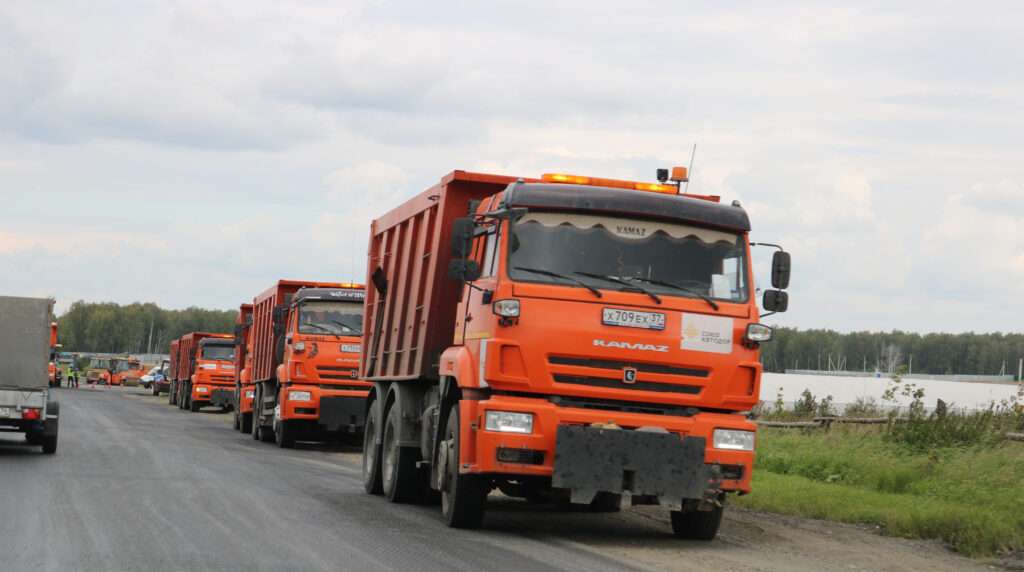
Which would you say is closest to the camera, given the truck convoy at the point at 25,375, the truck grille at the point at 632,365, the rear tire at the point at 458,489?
the truck grille at the point at 632,365

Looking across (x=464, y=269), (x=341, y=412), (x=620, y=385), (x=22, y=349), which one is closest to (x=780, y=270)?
(x=620, y=385)

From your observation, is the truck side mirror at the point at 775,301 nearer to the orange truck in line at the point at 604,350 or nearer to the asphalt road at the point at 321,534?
the orange truck in line at the point at 604,350

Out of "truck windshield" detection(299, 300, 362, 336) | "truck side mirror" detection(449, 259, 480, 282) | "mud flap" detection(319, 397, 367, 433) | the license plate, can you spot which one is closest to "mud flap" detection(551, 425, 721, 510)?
the license plate

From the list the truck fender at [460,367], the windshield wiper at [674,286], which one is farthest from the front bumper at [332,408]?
the windshield wiper at [674,286]

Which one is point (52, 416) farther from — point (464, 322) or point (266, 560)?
point (266, 560)

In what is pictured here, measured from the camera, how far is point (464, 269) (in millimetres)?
12688

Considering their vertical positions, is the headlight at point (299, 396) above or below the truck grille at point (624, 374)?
below

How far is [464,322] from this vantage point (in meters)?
13.6

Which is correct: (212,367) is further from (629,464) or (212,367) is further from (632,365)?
(629,464)

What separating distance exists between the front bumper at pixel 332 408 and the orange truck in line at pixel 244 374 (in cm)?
702

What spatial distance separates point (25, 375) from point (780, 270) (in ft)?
45.3

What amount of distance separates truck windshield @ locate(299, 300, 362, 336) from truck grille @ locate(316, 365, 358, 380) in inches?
24.6

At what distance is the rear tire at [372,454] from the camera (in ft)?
56.6

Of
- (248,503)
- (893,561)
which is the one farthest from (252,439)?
(893,561)
